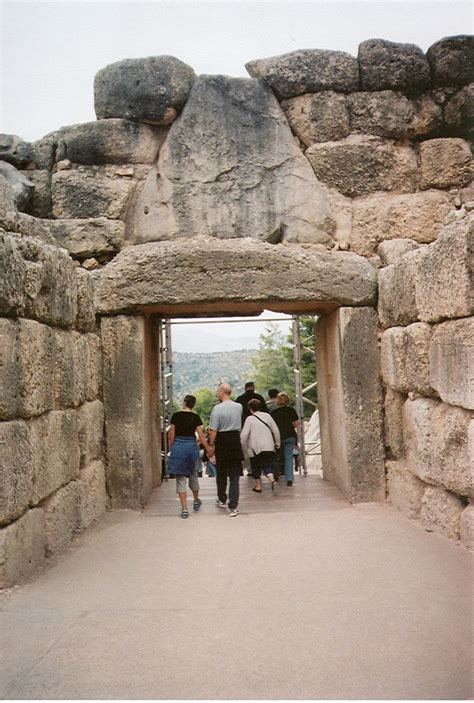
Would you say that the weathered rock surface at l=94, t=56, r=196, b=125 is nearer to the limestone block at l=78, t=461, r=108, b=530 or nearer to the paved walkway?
the limestone block at l=78, t=461, r=108, b=530

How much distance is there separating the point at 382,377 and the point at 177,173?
2.76m

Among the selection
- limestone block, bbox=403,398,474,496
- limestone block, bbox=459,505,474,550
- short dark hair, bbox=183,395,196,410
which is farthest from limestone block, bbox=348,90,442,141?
limestone block, bbox=459,505,474,550

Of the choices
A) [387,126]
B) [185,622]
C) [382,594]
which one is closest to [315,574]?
[382,594]

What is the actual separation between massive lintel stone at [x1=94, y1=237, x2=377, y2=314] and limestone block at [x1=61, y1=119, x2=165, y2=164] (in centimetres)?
106

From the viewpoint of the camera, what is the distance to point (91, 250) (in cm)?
638

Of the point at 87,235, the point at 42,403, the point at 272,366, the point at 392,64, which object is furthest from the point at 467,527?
the point at 272,366

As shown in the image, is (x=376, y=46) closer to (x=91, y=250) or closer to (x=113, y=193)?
(x=113, y=193)

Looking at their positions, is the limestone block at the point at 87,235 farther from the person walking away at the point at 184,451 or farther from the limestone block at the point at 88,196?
the person walking away at the point at 184,451

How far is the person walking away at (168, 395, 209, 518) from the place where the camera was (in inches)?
241

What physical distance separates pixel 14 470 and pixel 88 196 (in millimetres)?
3447

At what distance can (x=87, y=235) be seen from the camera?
21.0 feet

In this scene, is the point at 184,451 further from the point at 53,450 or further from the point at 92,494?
the point at 53,450

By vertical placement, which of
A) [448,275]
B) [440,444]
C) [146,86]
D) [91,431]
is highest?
[146,86]

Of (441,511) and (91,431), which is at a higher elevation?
(91,431)
